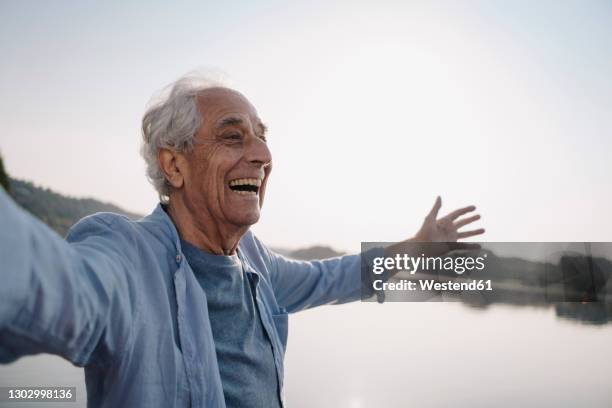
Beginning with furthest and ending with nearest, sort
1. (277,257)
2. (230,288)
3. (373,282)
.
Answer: (373,282) → (277,257) → (230,288)

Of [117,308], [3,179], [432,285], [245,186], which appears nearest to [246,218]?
[245,186]

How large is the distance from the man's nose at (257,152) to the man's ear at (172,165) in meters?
0.17

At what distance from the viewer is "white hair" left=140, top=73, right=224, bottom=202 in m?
1.14

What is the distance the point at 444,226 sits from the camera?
1576mm

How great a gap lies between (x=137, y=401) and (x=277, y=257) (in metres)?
0.77

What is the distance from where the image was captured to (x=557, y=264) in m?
2.82

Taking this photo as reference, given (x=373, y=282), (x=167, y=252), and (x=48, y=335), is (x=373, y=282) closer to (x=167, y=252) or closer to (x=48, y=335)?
(x=167, y=252)

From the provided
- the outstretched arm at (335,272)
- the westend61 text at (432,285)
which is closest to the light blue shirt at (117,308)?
the outstretched arm at (335,272)

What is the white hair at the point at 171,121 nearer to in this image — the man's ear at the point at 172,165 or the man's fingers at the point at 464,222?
the man's ear at the point at 172,165

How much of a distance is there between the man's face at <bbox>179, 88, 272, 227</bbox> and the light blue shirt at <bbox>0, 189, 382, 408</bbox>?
119mm

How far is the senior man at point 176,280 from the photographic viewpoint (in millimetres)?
490

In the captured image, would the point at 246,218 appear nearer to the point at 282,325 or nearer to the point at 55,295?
the point at 282,325

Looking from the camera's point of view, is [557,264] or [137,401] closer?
[137,401]

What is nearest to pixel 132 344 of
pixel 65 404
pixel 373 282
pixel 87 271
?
pixel 87 271
